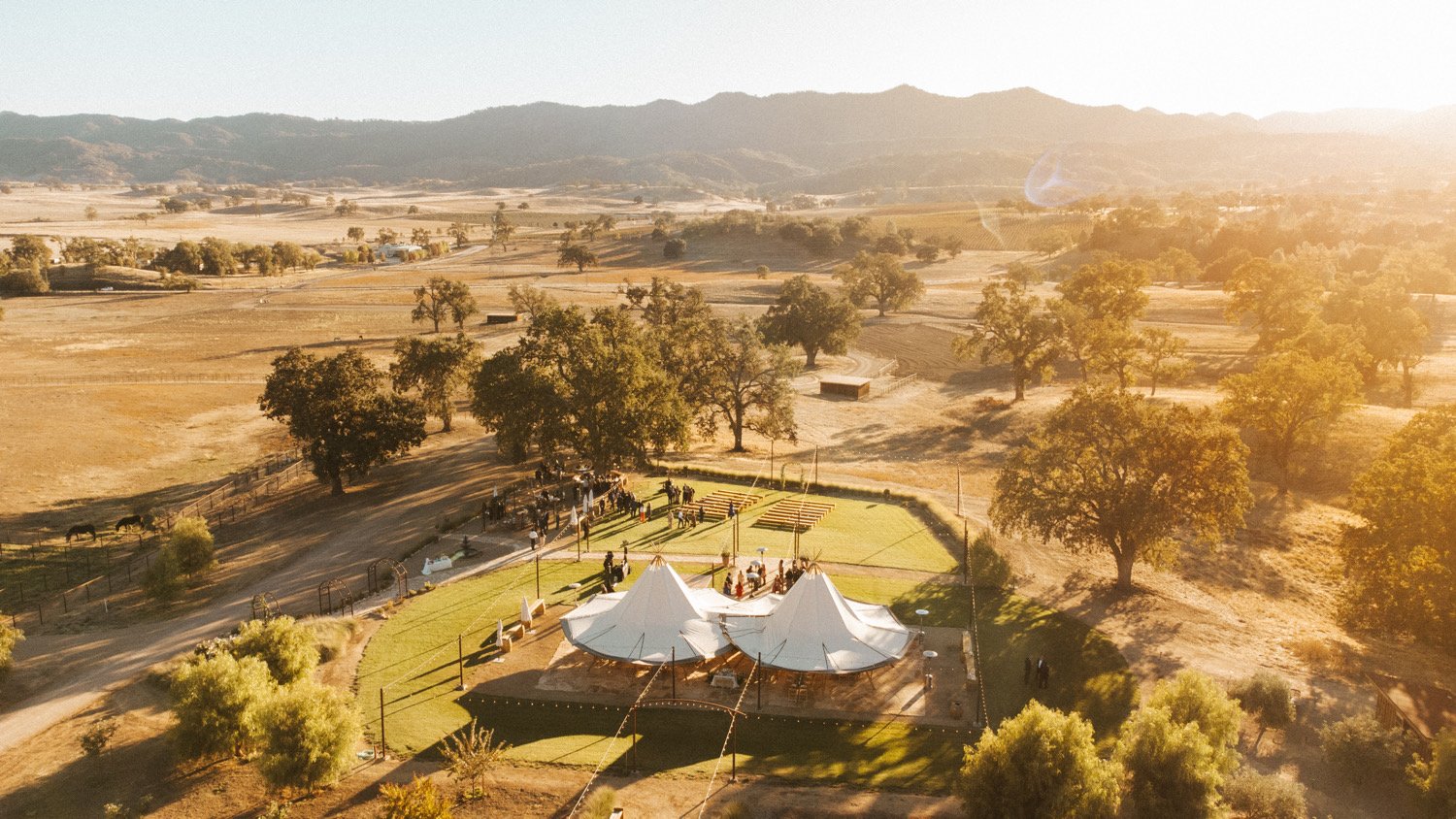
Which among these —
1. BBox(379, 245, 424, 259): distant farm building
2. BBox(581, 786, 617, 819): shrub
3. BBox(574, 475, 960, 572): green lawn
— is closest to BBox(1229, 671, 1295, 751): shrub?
BBox(574, 475, 960, 572): green lawn

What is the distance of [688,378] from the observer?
182 feet

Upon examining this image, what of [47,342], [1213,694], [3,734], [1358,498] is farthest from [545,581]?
[47,342]

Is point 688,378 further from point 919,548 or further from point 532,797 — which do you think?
point 532,797

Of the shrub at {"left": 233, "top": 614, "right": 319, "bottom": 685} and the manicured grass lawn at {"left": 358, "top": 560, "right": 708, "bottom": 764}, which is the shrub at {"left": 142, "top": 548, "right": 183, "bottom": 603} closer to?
the manicured grass lawn at {"left": 358, "top": 560, "right": 708, "bottom": 764}

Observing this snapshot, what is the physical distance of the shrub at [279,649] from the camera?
24.0m

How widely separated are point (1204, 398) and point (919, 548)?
38988 mm

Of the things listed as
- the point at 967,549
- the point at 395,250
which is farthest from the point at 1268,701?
the point at 395,250

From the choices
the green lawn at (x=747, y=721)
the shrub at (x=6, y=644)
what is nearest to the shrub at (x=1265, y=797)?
the green lawn at (x=747, y=721)

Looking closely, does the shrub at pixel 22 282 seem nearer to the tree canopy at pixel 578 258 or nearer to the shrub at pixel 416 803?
the tree canopy at pixel 578 258

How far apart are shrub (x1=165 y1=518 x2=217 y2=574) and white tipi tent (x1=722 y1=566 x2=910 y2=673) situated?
84.8 feet

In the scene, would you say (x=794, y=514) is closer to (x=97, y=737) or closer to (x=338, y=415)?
(x=338, y=415)

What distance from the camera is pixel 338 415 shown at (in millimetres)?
47344

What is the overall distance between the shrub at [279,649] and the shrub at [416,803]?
749 cm

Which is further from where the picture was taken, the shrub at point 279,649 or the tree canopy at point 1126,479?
the tree canopy at point 1126,479
